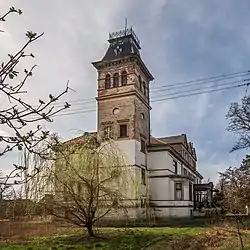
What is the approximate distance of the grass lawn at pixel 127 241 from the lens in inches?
460

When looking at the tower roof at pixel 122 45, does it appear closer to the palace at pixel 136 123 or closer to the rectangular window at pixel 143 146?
the palace at pixel 136 123

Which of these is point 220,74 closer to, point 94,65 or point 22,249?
point 22,249

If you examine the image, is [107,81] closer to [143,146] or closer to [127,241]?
[143,146]

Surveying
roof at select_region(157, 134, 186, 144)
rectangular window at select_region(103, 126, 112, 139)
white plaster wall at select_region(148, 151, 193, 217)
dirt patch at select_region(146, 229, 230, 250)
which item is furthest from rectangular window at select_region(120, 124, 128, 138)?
roof at select_region(157, 134, 186, 144)

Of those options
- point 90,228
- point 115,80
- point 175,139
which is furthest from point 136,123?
point 175,139

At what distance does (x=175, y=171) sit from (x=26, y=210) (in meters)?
21.7

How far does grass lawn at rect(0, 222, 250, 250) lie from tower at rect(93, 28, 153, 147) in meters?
14.1

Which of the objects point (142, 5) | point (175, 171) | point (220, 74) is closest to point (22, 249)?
point (142, 5)

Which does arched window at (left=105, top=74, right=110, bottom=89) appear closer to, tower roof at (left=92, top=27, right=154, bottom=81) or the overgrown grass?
tower roof at (left=92, top=27, right=154, bottom=81)

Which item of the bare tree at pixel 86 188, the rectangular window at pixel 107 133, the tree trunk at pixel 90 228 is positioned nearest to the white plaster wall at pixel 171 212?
the rectangular window at pixel 107 133

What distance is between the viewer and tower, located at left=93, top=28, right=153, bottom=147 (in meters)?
29.3

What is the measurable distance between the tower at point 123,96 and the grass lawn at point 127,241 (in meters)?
14.1

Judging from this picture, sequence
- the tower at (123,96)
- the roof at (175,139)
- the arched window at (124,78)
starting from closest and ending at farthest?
the tower at (123,96) → the arched window at (124,78) → the roof at (175,139)

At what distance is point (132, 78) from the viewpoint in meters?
29.6
